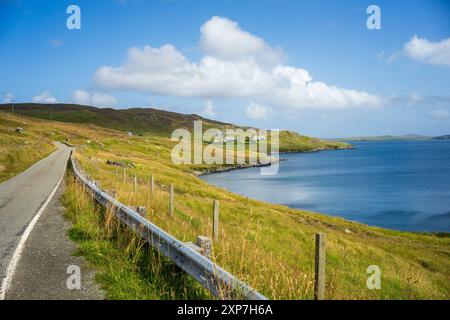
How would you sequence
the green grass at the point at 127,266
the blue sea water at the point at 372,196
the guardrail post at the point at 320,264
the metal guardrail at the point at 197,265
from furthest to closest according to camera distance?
the blue sea water at the point at 372,196 < the green grass at the point at 127,266 < the guardrail post at the point at 320,264 < the metal guardrail at the point at 197,265

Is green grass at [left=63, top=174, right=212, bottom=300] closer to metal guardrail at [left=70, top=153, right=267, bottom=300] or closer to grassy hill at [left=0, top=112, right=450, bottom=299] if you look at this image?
grassy hill at [left=0, top=112, right=450, bottom=299]

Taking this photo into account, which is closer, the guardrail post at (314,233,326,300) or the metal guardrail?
the metal guardrail

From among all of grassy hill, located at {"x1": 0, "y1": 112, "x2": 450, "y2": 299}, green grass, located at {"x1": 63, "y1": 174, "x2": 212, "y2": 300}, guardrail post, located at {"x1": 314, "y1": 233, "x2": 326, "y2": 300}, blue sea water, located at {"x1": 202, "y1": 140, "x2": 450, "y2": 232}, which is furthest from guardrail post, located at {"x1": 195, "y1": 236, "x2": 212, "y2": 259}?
blue sea water, located at {"x1": 202, "y1": 140, "x2": 450, "y2": 232}

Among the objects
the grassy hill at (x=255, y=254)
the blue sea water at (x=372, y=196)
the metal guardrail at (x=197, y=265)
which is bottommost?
the blue sea water at (x=372, y=196)

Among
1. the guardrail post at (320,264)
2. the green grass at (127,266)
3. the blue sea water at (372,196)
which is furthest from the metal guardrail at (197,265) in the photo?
the blue sea water at (372,196)

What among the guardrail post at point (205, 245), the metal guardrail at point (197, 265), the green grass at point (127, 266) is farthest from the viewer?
the guardrail post at point (205, 245)

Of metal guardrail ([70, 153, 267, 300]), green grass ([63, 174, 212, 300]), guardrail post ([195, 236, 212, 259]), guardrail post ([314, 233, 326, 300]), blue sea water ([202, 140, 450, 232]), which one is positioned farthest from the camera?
blue sea water ([202, 140, 450, 232])

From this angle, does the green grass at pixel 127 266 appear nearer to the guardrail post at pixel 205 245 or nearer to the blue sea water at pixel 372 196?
the guardrail post at pixel 205 245

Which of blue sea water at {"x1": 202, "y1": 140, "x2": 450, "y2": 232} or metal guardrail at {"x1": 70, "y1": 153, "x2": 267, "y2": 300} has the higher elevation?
metal guardrail at {"x1": 70, "y1": 153, "x2": 267, "y2": 300}

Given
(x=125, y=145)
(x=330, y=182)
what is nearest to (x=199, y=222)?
(x=330, y=182)

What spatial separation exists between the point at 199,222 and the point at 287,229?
11.0m

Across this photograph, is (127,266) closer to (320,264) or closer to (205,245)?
(205,245)

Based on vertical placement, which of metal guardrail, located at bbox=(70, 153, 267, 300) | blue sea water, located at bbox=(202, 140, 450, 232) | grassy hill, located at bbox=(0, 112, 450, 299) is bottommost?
blue sea water, located at bbox=(202, 140, 450, 232)

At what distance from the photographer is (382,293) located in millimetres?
16000
